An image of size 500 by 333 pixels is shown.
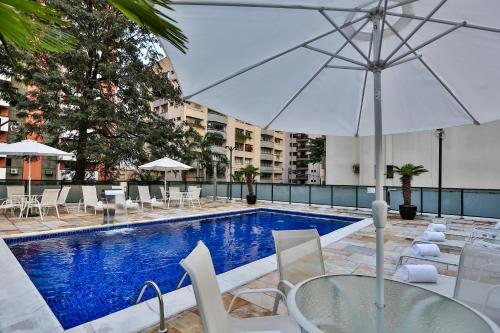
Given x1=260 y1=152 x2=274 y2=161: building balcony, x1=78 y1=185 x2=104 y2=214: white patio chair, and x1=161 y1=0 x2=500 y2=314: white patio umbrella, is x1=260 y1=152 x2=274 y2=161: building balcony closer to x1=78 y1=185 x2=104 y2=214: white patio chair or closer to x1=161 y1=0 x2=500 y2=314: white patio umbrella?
x1=78 y1=185 x2=104 y2=214: white patio chair

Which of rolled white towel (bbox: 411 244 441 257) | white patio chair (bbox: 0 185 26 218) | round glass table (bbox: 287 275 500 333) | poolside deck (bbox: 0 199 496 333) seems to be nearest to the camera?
round glass table (bbox: 287 275 500 333)

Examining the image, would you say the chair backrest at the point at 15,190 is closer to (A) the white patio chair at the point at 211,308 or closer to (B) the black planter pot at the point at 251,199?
(B) the black planter pot at the point at 251,199

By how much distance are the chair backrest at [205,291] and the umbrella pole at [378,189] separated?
0.97m

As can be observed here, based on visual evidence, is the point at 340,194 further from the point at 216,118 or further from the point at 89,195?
the point at 216,118

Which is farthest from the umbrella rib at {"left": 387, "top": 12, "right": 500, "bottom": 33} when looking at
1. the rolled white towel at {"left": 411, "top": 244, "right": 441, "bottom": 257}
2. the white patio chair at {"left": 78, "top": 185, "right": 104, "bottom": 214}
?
the white patio chair at {"left": 78, "top": 185, "right": 104, "bottom": 214}

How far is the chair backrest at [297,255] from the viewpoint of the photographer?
8.78ft

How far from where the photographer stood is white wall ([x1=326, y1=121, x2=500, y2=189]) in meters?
13.6

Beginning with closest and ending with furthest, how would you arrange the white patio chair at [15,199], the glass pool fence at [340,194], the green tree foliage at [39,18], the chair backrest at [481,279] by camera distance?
1. the green tree foliage at [39,18]
2. the chair backrest at [481,279]
3. the white patio chair at [15,199]
4. the glass pool fence at [340,194]

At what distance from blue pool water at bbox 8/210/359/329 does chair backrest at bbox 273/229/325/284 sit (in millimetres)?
2445

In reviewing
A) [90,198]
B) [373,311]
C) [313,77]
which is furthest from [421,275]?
[90,198]

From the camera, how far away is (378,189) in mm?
2113

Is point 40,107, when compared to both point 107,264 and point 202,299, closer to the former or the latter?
point 107,264

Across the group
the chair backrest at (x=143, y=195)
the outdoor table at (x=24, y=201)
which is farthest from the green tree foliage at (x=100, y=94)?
the outdoor table at (x=24, y=201)

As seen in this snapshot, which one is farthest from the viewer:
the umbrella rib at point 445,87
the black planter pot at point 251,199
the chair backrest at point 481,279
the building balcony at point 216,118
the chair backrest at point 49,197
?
the building balcony at point 216,118
